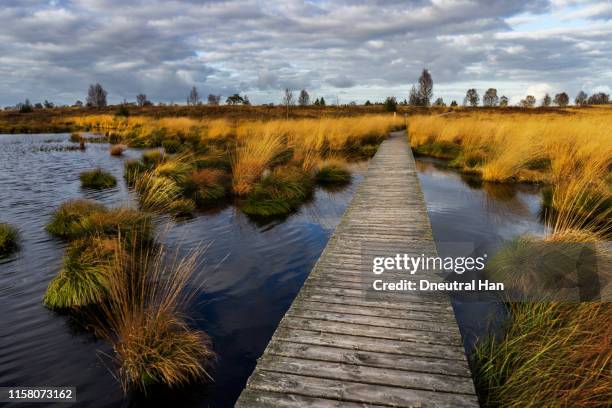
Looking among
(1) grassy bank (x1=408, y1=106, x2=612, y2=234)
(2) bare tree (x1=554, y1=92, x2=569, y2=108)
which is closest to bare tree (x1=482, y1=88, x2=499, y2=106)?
(2) bare tree (x1=554, y1=92, x2=569, y2=108)

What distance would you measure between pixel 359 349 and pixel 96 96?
10295 centimetres

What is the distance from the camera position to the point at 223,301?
5.66 metres

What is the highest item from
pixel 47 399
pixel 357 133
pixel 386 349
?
pixel 357 133

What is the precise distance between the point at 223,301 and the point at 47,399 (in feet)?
7.63

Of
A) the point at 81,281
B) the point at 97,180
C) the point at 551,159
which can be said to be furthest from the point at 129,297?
the point at 551,159

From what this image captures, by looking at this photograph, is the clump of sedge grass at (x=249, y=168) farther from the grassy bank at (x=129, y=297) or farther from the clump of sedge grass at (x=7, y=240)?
the clump of sedge grass at (x=7, y=240)

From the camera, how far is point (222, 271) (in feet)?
22.0

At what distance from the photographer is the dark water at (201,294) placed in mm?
4000

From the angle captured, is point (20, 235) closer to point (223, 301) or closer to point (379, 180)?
point (223, 301)

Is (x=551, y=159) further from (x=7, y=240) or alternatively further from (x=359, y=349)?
(x=7, y=240)

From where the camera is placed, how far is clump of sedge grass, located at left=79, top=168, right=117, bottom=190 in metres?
12.8

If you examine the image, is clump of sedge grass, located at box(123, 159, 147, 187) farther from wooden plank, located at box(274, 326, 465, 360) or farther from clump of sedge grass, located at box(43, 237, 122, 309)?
wooden plank, located at box(274, 326, 465, 360)

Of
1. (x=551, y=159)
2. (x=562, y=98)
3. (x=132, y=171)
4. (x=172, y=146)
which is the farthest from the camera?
(x=562, y=98)

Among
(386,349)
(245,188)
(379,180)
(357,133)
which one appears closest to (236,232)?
(245,188)
